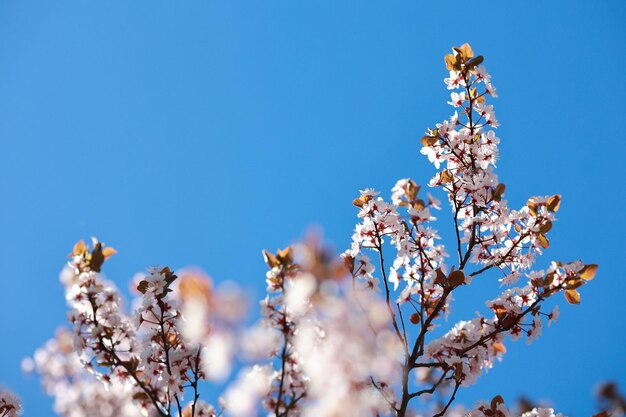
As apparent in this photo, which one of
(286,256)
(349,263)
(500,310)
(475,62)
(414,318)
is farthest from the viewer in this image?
(475,62)

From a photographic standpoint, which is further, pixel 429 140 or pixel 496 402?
pixel 429 140

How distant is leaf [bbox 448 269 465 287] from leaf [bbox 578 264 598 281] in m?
0.81

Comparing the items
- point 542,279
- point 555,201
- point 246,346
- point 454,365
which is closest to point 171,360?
point 246,346

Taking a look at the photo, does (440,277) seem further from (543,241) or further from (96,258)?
(96,258)

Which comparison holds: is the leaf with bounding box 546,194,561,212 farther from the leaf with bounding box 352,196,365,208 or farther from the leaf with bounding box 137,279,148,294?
the leaf with bounding box 137,279,148,294

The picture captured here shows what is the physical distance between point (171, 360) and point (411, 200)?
6.58ft

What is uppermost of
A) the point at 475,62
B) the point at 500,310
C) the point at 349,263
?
the point at 475,62

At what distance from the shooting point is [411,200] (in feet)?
12.9

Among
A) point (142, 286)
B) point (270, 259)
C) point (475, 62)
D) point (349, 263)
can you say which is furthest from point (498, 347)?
point (142, 286)

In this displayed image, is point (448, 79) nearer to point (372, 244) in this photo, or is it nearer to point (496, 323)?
point (372, 244)

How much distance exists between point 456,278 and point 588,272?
89 cm

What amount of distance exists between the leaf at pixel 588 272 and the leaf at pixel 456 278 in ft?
2.64

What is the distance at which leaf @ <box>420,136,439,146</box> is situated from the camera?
4.07 metres

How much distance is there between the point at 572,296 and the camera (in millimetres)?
3582
